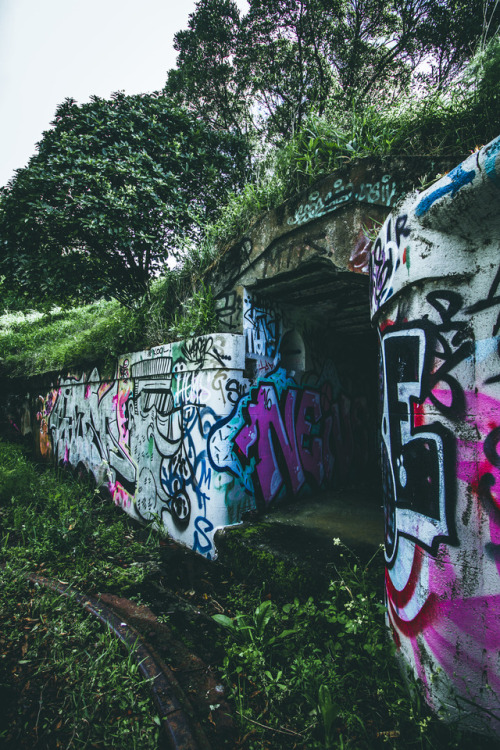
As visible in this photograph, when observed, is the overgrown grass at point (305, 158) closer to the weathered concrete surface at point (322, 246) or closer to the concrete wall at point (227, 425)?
the weathered concrete surface at point (322, 246)

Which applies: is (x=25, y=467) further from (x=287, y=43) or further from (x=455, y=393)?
(x=287, y=43)

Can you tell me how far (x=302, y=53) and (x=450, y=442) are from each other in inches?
456

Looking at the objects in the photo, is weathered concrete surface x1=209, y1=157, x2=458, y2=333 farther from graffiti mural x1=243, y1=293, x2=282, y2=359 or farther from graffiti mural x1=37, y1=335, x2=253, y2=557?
graffiti mural x1=37, y1=335, x2=253, y2=557

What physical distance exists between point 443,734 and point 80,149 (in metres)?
7.62

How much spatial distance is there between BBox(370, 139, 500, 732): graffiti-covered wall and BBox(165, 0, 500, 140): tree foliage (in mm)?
8637

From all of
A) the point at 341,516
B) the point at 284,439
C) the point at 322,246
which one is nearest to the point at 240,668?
the point at 341,516

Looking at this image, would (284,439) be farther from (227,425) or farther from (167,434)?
(167,434)

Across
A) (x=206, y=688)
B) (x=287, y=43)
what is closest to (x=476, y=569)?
(x=206, y=688)

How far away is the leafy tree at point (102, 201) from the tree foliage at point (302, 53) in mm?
4314

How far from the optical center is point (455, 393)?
1.86 meters

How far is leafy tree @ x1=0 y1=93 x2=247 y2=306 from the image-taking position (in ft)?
17.4

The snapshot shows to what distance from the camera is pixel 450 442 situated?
6.12 feet

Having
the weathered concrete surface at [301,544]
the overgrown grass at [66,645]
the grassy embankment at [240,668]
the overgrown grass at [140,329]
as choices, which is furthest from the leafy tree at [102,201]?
the weathered concrete surface at [301,544]

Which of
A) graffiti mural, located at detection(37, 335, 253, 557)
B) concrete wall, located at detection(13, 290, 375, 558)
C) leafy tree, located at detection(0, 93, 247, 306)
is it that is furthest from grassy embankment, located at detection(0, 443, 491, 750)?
leafy tree, located at detection(0, 93, 247, 306)
